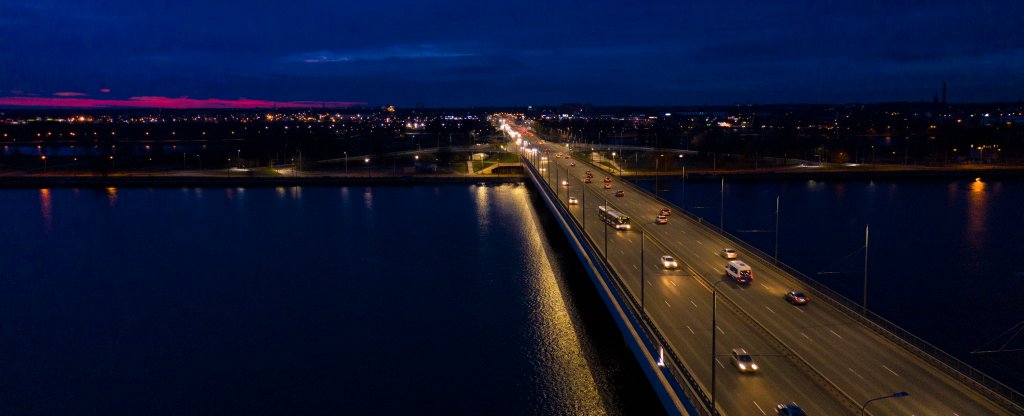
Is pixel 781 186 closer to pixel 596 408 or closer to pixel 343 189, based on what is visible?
pixel 343 189

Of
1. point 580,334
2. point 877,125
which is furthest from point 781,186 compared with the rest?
point 877,125

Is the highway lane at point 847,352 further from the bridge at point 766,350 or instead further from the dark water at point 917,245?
the dark water at point 917,245

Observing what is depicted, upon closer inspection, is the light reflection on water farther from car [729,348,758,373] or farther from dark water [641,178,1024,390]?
dark water [641,178,1024,390]

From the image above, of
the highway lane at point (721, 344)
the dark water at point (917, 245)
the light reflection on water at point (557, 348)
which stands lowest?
the light reflection on water at point (557, 348)

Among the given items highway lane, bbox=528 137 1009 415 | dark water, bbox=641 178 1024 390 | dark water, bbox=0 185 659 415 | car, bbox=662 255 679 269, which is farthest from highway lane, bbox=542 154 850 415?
dark water, bbox=641 178 1024 390

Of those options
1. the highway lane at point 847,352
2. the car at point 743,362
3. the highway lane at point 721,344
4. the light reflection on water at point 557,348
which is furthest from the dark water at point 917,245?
the light reflection on water at point 557,348

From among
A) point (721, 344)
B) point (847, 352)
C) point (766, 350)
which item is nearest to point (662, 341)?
point (721, 344)

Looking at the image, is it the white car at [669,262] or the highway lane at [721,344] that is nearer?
the highway lane at [721,344]
